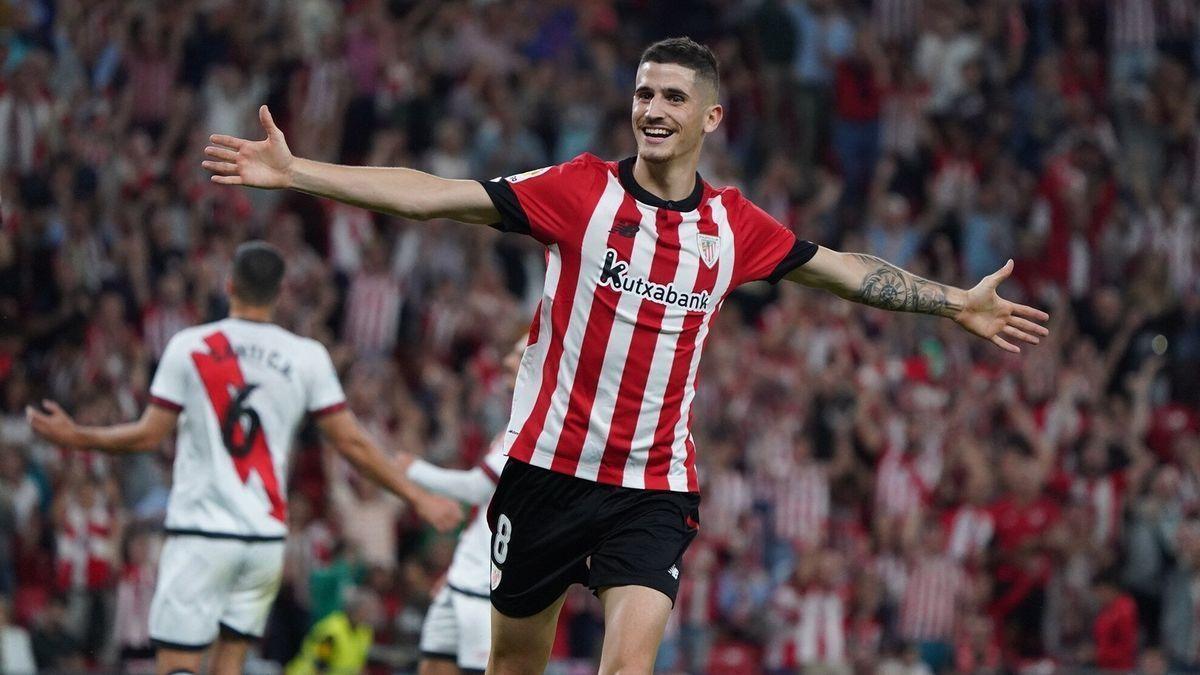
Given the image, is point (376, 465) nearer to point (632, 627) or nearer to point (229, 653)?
point (229, 653)

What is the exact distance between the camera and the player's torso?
8.46 metres

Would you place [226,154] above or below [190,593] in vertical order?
above

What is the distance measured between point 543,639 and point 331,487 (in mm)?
8058

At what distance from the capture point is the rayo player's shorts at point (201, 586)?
8430 millimetres

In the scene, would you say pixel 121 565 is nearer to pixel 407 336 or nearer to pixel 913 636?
pixel 407 336

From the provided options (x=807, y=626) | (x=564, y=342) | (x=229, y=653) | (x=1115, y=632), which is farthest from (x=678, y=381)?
(x=1115, y=632)

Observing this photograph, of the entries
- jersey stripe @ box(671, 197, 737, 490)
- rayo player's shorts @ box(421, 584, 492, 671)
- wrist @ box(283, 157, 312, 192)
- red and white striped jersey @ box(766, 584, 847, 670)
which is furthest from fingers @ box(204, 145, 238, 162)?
red and white striped jersey @ box(766, 584, 847, 670)

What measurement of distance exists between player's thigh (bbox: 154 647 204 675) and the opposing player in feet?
4.01

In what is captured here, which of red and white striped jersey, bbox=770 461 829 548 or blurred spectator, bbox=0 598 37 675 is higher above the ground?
red and white striped jersey, bbox=770 461 829 548

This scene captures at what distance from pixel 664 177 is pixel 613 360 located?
2.24 feet

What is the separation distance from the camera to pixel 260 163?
5.97 meters

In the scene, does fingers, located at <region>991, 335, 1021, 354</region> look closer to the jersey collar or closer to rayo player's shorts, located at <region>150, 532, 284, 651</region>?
the jersey collar

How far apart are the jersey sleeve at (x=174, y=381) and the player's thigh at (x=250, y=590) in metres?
0.73

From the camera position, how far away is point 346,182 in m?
6.07
